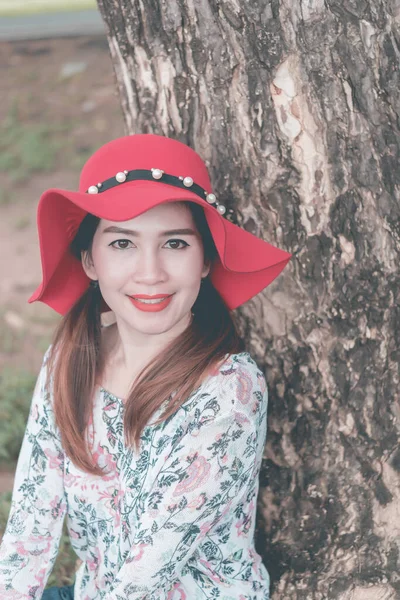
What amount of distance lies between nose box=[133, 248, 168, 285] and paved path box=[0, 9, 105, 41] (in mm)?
9591

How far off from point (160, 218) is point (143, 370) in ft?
1.63

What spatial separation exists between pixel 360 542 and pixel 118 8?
1894 mm

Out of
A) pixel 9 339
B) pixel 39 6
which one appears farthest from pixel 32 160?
pixel 39 6

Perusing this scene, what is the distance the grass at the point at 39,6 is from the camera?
14.5m

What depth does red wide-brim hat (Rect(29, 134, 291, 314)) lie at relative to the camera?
6.64 feet

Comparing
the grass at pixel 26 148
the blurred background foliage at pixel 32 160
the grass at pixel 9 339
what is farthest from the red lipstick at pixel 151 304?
the grass at pixel 26 148

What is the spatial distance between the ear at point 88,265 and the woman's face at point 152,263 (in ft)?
0.39

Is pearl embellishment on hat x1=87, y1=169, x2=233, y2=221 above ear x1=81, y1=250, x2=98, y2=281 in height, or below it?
above

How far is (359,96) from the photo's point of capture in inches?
86.4

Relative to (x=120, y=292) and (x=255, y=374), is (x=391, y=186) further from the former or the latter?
(x=120, y=292)

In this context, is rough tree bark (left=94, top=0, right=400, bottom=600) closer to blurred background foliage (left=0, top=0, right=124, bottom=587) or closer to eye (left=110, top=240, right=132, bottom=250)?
eye (left=110, top=240, right=132, bottom=250)

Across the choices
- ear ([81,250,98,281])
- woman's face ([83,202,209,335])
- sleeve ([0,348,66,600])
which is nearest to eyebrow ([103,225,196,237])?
woman's face ([83,202,209,335])

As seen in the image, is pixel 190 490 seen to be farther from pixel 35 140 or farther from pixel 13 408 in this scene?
pixel 35 140

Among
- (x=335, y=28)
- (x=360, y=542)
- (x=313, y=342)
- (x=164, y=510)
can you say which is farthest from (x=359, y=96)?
(x=360, y=542)
